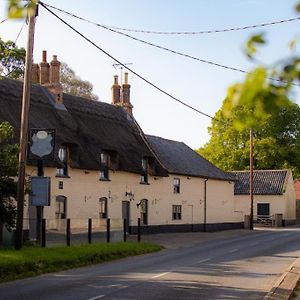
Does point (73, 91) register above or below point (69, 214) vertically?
above

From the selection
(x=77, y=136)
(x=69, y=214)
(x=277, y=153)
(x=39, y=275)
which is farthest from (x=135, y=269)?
(x=277, y=153)

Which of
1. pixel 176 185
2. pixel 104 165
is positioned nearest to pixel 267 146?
pixel 176 185

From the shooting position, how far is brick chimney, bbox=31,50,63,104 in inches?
1460

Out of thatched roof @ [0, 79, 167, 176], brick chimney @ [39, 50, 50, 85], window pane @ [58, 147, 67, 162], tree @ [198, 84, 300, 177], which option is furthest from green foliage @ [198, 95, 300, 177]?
window pane @ [58, 147, 67, 162]

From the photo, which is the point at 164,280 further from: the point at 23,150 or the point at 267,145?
the point at 267,145

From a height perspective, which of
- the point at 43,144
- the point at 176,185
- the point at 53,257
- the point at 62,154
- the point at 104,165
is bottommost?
→ the point at 53,257

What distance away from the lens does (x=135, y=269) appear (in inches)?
714

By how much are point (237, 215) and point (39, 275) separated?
39.5m

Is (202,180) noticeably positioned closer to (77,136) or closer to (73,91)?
(77,136)

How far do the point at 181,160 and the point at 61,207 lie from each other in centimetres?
1653

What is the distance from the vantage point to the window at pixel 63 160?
3303 cm

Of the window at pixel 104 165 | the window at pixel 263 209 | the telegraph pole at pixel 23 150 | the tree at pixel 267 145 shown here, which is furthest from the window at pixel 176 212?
the telegraph pole at pixel 23 150

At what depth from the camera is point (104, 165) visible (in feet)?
121

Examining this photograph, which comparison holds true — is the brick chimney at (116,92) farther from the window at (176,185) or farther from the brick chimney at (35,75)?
the window at (176,185)
